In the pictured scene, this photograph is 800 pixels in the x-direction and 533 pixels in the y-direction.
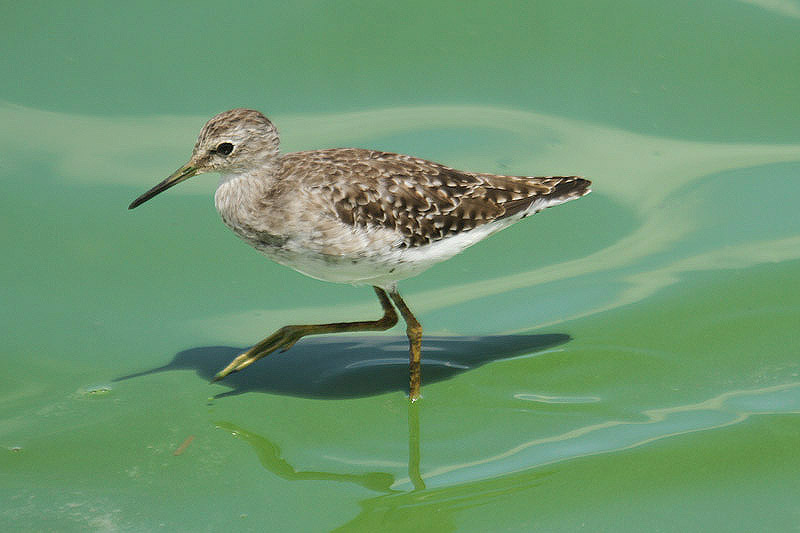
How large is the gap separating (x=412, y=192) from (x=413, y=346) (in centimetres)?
113

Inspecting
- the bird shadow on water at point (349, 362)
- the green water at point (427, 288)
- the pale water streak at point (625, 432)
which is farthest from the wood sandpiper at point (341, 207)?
the pale water streak at point (625, 432)

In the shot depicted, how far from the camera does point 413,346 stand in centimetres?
803

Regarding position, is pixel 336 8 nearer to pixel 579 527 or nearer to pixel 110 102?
pixel 110 102

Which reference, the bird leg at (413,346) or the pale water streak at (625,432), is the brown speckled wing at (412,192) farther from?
the pale water streak at (625,432)

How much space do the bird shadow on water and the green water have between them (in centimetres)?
3

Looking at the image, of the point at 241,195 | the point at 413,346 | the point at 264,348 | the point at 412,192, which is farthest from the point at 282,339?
the point at 412,192

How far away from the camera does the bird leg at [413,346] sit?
7969 millimetres

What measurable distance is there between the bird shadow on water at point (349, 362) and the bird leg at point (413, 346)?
188 mm

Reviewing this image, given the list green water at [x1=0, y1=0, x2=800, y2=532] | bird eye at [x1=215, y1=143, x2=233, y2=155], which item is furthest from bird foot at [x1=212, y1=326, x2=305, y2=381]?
bird eye at [x1=215, y1=143, x2=233, y2=155]

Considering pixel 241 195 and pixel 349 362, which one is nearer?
pixel 241 195

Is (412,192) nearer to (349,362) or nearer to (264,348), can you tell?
(349,362)

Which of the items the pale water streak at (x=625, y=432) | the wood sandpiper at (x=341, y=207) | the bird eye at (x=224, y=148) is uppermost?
the bird eye at (x=224, y=148)

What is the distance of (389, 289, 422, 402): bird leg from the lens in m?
7.97

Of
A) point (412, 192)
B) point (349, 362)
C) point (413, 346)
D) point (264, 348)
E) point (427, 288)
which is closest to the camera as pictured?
point (412, 192)
